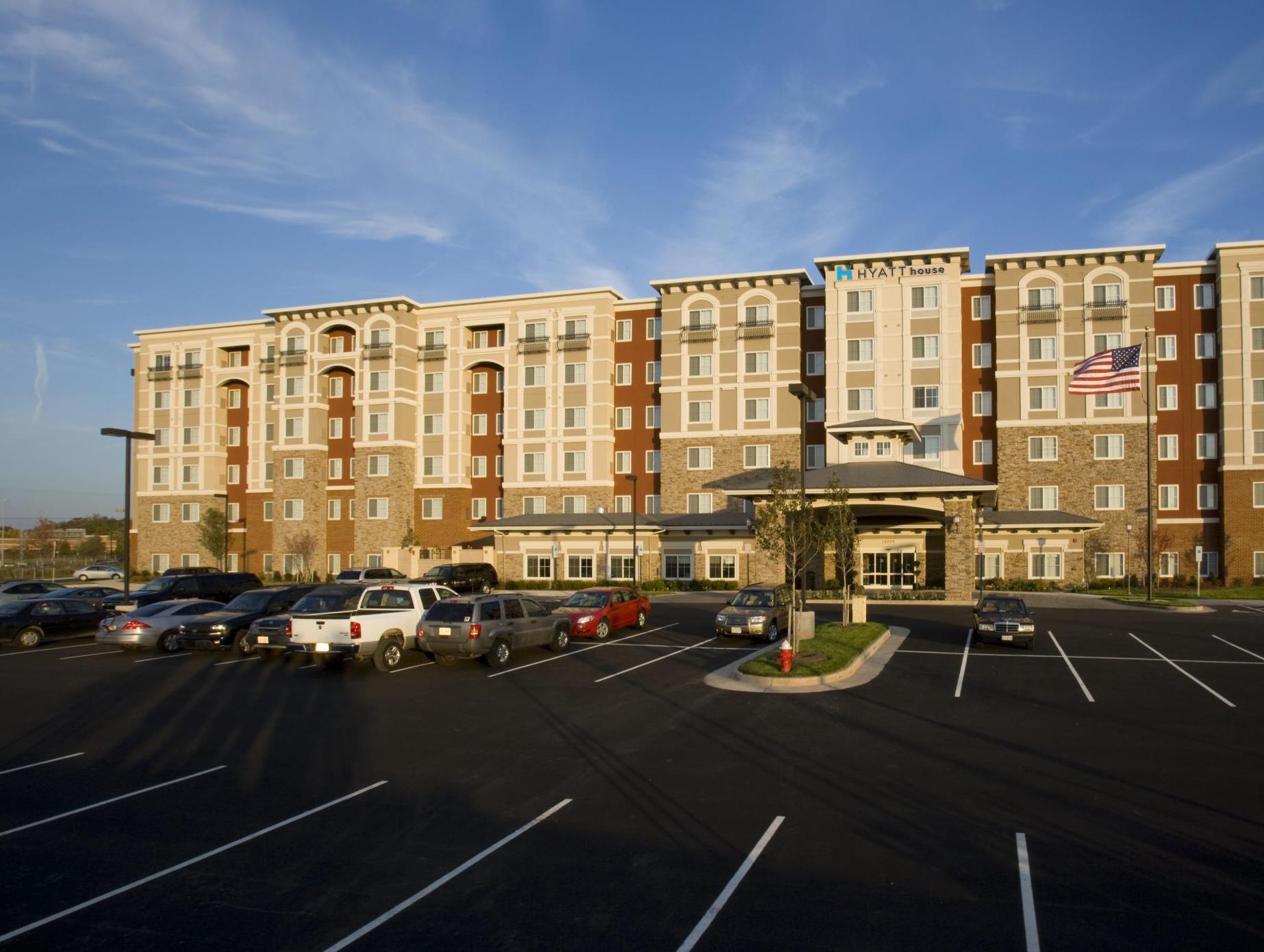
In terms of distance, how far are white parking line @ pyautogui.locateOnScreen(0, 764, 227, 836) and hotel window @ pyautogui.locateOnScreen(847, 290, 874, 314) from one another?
48.8 m

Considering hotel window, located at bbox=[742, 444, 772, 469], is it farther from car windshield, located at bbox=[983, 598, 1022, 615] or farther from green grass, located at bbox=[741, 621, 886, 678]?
car windshield, located at bbox=[983, 598, 1022, 615]

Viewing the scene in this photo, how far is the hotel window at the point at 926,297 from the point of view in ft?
176

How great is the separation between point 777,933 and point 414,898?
10.4 ft

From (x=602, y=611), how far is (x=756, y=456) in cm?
3068

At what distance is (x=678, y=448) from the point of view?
189ft

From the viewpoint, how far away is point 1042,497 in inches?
2078

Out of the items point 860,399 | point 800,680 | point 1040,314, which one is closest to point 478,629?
point 800,680

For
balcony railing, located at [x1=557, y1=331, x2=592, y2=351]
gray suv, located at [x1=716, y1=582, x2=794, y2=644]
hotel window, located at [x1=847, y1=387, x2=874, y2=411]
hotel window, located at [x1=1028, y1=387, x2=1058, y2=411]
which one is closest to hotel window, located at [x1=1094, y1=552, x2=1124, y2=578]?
hotel window, located at [x1=1028, y1=387, x2=1058, y2=411]

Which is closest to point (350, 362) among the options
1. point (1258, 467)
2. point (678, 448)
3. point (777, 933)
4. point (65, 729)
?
point (678, 448)

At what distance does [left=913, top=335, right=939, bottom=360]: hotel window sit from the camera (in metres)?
53.6

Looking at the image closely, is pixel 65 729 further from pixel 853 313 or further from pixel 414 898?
pixel 853 313

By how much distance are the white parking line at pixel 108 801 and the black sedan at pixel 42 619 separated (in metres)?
19.6

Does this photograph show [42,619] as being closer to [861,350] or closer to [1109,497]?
[861,350]

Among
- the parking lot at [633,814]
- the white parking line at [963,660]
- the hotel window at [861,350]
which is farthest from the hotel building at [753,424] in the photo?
the parking lot at [633,814]
